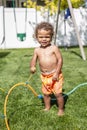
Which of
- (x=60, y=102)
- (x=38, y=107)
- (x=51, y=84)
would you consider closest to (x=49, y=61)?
(x=51, y=84)

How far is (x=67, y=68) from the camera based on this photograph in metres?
8.00

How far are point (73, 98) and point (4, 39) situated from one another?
9.55 m

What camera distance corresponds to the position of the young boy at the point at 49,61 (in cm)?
421

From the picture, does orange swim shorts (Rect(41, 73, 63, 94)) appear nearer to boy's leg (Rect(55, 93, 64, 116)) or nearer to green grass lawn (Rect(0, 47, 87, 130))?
boy's leg (Rect(55, 93, 64, 116))

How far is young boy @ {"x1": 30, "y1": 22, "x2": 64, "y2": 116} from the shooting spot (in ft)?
13.8

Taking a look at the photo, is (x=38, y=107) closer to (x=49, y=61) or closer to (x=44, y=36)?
(x=49, y=61)

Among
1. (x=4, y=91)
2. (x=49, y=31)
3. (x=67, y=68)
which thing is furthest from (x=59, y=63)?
(x=67, y=68)

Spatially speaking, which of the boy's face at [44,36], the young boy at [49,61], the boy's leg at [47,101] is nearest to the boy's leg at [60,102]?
the young boy at [49,61]

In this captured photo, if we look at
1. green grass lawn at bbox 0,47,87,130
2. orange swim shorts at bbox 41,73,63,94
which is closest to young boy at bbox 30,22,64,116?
orange swim shorts at bbox 41,73,63,94

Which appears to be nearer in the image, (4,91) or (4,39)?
(4,91)

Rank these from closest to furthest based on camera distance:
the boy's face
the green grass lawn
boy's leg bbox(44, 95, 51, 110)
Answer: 1. the green grass lawn
2. the boy's face
3. boy's leg bbox(44, 95, 51, 110)

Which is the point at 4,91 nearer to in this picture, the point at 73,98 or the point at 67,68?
the point at 73,98

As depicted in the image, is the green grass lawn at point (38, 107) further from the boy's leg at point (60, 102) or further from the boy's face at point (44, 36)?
the boy's face at point (44, 36)

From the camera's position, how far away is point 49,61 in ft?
14.1
